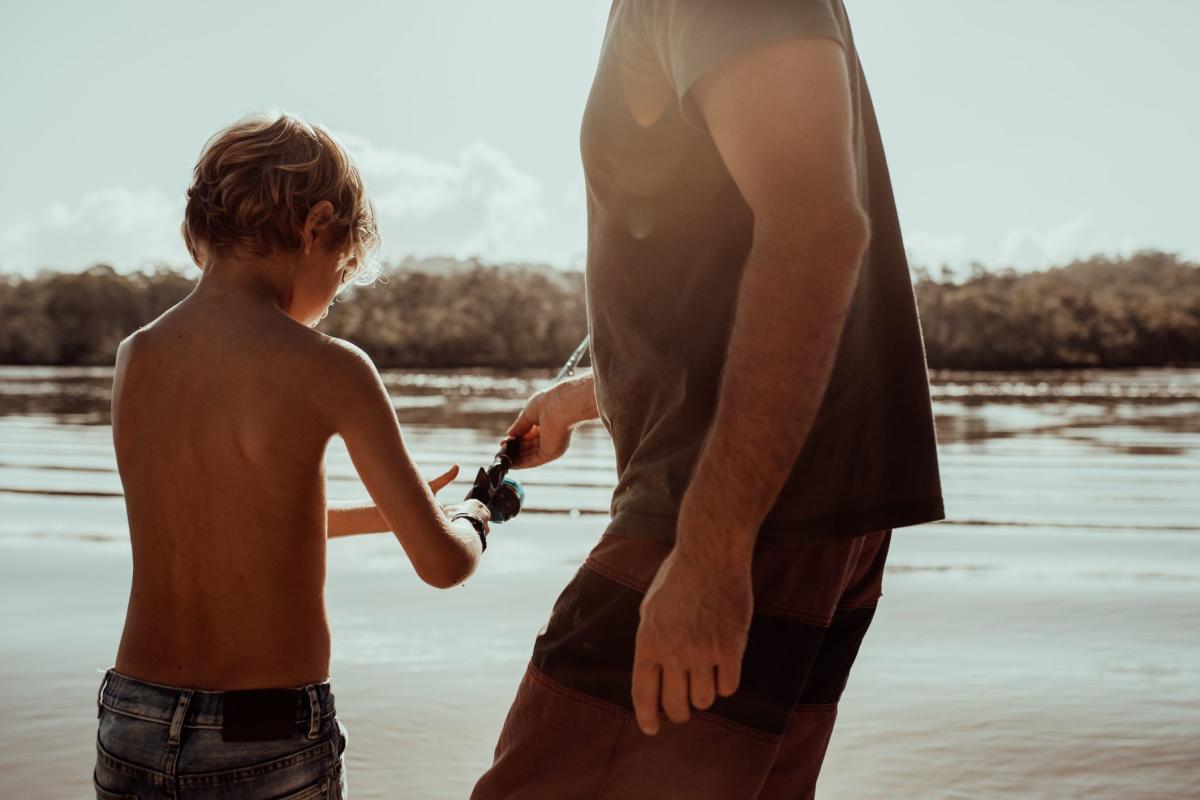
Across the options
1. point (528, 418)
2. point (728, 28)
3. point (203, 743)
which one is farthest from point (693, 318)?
point (203, 743)

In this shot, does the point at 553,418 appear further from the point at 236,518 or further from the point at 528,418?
the point at 236,518

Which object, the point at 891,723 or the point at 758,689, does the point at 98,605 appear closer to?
the point at 891,723

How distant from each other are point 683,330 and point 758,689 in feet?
1.73

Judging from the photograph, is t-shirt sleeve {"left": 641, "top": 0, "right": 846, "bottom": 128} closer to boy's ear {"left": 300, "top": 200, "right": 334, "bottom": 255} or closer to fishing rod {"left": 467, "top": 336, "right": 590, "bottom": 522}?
boy's ear {"left": 300, "top": 200, "right": 334, "bottom": 255}

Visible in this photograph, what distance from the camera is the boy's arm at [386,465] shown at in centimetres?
203

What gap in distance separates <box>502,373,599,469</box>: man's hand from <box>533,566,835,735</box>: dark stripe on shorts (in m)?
0.66

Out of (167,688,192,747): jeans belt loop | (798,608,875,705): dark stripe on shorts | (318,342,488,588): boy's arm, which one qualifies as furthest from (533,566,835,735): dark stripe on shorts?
(167,688,192,747): jeans belt loop

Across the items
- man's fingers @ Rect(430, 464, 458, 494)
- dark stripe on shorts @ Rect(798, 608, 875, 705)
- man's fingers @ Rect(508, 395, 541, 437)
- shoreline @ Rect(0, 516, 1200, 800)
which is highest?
man's fingers @ Rect(508, 395, 541, 437)

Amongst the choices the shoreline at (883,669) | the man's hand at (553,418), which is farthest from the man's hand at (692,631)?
the shoreline at (883,669)

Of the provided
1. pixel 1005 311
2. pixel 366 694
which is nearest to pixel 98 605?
pixel 366 694

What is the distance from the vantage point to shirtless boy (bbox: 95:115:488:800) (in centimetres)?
199

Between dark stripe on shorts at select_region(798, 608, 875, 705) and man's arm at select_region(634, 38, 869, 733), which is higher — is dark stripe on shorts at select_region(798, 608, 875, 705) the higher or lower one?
the lower one

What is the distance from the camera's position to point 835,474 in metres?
1.77

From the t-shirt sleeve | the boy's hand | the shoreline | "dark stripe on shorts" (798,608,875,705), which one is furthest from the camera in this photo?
the shoreline
